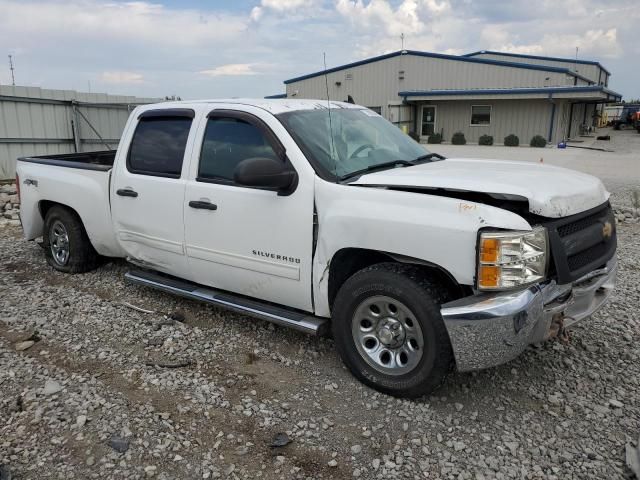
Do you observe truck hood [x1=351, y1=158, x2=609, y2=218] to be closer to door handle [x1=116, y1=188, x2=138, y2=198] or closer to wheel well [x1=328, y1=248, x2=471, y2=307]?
wheel well [x1=328, y1=248, x2=471, y2=307]

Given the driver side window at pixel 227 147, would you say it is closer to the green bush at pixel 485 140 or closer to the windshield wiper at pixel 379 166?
the windshield wiper at pixel 379 166

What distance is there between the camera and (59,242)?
6117mm

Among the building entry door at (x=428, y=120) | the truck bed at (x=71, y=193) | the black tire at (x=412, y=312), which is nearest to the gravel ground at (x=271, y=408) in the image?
the black tire at (x=412, y=312)

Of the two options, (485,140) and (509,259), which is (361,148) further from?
(485,140)

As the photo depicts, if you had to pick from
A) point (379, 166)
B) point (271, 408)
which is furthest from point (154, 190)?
point (271, 408)

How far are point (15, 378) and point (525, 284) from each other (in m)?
3.47

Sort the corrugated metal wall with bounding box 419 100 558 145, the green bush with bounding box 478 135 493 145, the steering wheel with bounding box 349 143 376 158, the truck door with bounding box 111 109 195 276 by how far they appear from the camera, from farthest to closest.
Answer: the green bush with bounding box 478 135 493 145 → the corrugated metal wall with bounding box 419 100 558 145 → the truck door with bounding box 111 109 195 276 → the steering wheel with bounding box 349 143 376 158

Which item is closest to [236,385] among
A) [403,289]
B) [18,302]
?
[403,289]

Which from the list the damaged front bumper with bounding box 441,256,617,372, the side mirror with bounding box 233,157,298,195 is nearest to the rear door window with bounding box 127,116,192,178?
the side mirror with bounding box 233,157,298,195

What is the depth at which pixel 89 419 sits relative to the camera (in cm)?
329

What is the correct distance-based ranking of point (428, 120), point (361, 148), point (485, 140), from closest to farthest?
point (361, 148)
point (485, 140)
point (428, 120)

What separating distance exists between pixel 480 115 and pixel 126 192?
30.8 m

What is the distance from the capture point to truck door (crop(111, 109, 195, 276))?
14.8 feet

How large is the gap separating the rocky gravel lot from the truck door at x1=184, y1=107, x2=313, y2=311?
56cm
